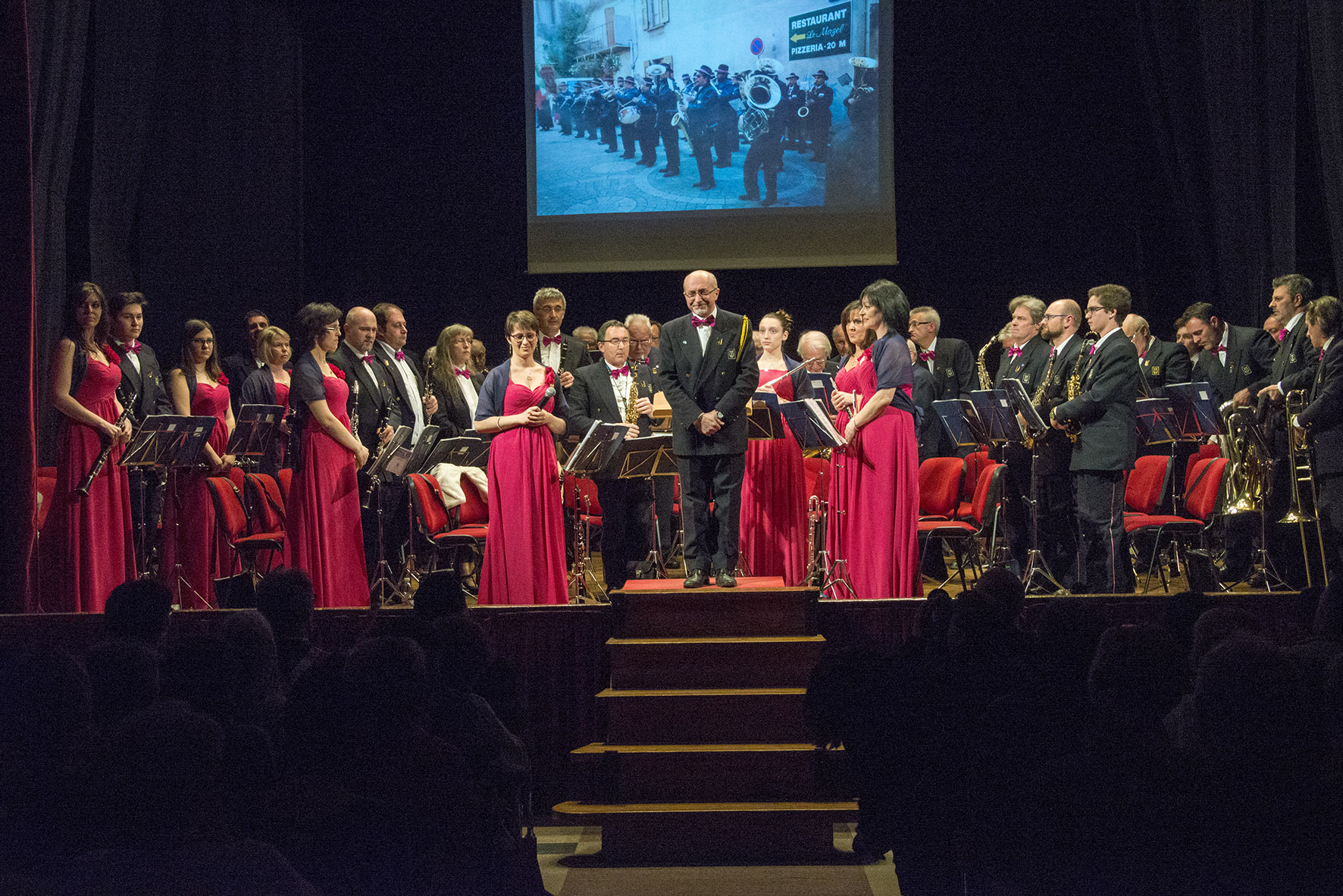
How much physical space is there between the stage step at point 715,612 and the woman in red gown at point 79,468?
9.29 feet

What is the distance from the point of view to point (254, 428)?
6270 mm

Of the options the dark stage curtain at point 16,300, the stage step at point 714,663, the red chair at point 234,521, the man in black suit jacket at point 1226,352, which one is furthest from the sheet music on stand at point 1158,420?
the dark stage curtain at point 16,300

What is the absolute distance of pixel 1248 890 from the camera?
260 cm

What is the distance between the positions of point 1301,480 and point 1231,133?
4.36 meters

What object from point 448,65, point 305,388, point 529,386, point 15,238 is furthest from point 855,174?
point 15,238

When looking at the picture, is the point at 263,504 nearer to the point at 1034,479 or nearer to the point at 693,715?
the point at 693,715

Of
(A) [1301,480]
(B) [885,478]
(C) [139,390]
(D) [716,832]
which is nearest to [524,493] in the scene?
(B) [885,478]

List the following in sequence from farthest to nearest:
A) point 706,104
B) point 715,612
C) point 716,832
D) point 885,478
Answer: point 706,104 → point 885,478 → point 715,612 → point 716,832

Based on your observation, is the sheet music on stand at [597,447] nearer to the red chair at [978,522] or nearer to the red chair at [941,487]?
the red chair at [978,522]

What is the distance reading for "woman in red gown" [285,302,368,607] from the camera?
21.6 feet

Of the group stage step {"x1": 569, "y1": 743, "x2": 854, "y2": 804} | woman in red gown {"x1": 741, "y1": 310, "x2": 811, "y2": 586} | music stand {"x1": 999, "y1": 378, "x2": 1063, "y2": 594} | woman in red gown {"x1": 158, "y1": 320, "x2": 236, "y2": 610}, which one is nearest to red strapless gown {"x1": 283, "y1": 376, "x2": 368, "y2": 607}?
Result: woman in red gown {"x1": 158, "y1": 320, "x2": 236, "y2": 610}

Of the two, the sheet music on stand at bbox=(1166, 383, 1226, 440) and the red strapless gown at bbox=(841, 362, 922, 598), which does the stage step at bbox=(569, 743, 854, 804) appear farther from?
the sheet music on stand at bbox=(1166, 383, 1226, 440)

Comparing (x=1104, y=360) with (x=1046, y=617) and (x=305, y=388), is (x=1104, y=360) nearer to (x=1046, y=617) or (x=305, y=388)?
(x=1046, y=617)

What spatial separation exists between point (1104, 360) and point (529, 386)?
3158mm
